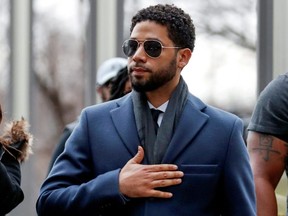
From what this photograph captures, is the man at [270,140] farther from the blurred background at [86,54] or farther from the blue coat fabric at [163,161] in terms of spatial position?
the blurred background at [86,54]

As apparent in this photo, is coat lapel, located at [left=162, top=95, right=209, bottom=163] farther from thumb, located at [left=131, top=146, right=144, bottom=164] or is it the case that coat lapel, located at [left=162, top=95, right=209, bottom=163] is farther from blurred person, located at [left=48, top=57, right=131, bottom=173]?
blurred person, located at [left=48, top=57, right=131, bottom=173]

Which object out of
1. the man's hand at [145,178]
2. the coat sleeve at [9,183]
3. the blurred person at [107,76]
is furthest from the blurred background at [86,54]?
the man's hand at [145,178]

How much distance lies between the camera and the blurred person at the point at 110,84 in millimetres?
6188

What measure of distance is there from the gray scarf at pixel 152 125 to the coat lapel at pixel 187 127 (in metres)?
0.02

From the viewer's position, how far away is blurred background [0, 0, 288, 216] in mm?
8164

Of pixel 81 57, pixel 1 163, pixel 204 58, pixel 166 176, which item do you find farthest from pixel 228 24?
pixel 166 176

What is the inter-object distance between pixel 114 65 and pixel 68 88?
2.57m

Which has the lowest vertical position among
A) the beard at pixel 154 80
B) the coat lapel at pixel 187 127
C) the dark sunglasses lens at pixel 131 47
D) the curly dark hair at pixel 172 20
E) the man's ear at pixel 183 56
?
the coat lapel at pixel 187 127

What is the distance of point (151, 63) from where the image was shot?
3887 millimetres

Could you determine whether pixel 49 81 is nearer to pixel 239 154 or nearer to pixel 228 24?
pixel 228 24

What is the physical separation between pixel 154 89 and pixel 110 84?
2.51m

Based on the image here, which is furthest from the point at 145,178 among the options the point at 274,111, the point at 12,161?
the point at 12,161

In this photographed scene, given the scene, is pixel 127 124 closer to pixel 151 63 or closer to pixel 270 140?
pixel 151 63

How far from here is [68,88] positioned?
9164 mm
